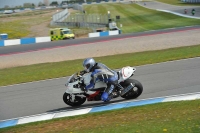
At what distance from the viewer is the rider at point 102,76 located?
1152 cm

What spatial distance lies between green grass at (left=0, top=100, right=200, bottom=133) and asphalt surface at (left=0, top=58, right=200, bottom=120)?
Answer: 76.4 inches

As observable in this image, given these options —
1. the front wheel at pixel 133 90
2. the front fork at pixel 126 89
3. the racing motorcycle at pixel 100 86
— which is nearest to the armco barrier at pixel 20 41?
the racing motorcycle at pixel 100 86

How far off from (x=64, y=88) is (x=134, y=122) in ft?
20.9

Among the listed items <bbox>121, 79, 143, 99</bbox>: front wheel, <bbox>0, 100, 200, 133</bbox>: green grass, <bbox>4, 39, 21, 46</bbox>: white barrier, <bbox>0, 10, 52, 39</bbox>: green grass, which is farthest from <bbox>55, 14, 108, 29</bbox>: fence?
<bbox>0, 100, 200, 133</bbox>: green grass

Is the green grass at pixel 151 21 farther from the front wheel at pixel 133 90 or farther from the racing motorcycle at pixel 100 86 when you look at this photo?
the racing motorcycle at pixel 100 86

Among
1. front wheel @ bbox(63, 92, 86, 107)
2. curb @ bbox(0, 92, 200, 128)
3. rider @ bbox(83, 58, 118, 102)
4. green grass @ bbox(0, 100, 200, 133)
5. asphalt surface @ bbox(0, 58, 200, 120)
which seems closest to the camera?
green grass @ bbox(0, 100, 200, 133)

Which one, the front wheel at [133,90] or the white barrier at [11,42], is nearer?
the front wheel at [133,90]

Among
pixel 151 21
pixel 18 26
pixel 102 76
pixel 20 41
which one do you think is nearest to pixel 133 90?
pixel 102 76

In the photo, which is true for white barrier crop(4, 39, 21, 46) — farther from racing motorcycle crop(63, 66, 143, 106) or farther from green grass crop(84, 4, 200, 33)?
racing motorcycle crop(63, 66, 143, 106)

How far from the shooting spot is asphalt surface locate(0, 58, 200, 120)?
12.4m

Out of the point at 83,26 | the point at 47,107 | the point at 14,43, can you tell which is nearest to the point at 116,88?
the point at 47,107

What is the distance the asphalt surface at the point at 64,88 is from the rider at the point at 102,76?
0.67m

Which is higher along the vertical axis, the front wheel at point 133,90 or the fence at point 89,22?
the front wheel at point 133,90

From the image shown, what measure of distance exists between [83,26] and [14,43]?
20.3 meters
